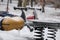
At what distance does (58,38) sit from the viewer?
887 cm

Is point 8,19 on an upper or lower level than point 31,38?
upper

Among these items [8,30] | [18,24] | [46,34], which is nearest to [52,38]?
[46,34]

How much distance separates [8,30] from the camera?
9859 millimetres

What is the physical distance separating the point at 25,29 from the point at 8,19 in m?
1.94

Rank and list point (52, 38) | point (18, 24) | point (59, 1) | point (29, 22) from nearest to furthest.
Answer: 1. point (52, 38)
2. point (18, 24)
3. point (29, 22)
4. point (59, 1)

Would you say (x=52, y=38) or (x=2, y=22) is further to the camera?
(x=2, y=22)

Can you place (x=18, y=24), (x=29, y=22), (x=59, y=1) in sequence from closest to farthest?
1. (x=18, y=24)
2. (x=29, y=22)
3. (x=59, y=1)

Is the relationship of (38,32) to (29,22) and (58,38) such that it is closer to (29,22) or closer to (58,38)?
(58,38)

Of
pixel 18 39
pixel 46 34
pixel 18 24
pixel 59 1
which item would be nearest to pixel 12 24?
pixel 18 24

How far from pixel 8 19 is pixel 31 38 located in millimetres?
1553

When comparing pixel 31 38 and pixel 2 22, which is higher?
pixel 2 22

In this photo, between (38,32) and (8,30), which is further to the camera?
(8,30)

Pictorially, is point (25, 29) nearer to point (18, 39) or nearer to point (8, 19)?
point (8, 19)

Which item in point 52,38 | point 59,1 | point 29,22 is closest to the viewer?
point 52,38
